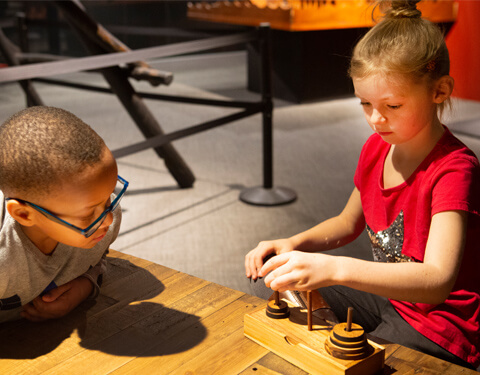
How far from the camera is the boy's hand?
3.73 feet

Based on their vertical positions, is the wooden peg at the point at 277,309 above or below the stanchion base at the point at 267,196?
above

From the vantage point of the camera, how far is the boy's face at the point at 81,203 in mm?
987

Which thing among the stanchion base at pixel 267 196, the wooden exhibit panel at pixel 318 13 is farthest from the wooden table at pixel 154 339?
the wooden exhibit panel at pixel 318 13

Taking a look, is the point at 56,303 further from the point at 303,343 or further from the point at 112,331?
the point at 303,343

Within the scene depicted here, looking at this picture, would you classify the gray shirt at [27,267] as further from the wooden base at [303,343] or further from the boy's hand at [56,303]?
the wooden base at [303,343]

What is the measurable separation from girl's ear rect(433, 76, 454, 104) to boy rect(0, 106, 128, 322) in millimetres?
686

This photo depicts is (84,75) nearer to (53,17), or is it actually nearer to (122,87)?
(53,17)

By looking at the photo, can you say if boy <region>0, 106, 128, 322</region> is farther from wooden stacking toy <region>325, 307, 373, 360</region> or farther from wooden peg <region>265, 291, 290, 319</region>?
wooden stacking toy <region>325, 307, 373, 360</region>

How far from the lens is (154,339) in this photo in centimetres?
107

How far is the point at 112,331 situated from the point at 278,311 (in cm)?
32

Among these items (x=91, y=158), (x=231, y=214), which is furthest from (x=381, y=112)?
(x=231, y=214)

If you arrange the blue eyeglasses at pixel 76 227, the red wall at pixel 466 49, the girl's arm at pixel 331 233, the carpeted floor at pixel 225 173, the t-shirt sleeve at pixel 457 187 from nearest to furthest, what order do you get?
the blue eyeglasses at pixel 76 227, the t-shirt sleeve at pixel 457 187, the girl's arm at pixel 331 233, the carpeted floor at pixel 225 173, the red wall at pixel 466 49

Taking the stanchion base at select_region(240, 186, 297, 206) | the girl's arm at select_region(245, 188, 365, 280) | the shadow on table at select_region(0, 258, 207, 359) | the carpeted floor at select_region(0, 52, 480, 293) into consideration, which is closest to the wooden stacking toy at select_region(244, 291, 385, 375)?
the shadow on table at select_region(0, 258, 207, 359)

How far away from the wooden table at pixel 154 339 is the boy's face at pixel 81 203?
18cm
